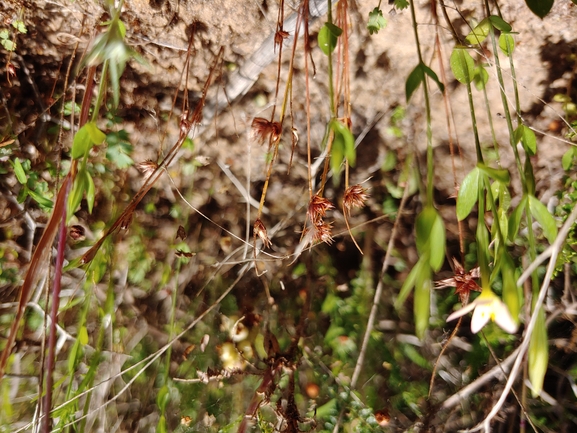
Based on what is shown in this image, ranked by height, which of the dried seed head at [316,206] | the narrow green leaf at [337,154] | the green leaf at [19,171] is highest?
the narrow green leaf at [337,154]

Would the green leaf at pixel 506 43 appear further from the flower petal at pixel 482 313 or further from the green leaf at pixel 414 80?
the flower petal at pixel 482 313

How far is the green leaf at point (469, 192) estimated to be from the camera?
0.48 meters

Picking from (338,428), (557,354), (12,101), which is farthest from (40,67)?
(557,354)

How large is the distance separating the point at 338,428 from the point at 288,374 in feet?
0.68

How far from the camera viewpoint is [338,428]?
1105 mm

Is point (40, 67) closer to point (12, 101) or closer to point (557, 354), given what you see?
point (12, 101)

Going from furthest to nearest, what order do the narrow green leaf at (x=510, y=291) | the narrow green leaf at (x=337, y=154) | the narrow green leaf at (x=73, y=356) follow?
the narrow green leaf at (x=73, y=356)
the narrow green leaf at (x=337, y=154)
the narrow green leaf at (x=510, y=291)

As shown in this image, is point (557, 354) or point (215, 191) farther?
point (215, 191)

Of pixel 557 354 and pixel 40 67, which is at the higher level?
pixel 40 67

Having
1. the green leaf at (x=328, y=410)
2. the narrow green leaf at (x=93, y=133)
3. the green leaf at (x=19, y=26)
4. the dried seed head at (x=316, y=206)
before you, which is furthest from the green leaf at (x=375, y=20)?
the green leaf at (x=328, y=410)

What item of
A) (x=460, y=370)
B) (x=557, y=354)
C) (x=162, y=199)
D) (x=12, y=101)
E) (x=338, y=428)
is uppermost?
(x=12, y=101)

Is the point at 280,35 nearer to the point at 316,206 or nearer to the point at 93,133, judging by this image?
the point at 316,206

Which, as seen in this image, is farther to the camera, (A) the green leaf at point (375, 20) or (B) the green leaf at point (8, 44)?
(B) the green leaf at point (8, 44)

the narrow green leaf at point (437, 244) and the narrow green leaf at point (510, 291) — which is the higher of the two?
the narrow green leaf at point (437, 244)
